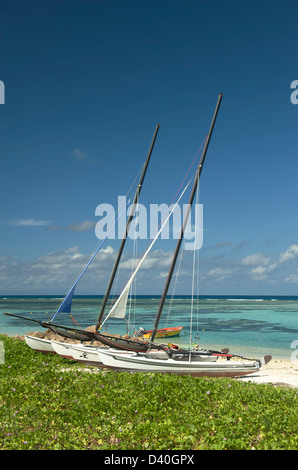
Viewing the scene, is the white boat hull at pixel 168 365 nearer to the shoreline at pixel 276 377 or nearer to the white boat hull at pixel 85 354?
the shoreline at pixel 276 377

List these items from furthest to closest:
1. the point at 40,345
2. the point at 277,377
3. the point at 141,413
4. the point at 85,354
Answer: the point at 40,345, the point at 277,377, the point at 85,354, the point at 141,413

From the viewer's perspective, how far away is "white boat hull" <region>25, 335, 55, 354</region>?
23.8 m

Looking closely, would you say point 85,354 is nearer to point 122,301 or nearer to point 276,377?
point 122,301

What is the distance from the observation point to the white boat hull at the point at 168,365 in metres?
Answer: 19.0

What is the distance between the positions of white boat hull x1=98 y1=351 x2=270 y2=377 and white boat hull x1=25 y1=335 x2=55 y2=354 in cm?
611

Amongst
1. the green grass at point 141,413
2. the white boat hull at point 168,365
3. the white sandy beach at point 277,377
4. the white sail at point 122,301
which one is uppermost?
the white sail at point 122,301

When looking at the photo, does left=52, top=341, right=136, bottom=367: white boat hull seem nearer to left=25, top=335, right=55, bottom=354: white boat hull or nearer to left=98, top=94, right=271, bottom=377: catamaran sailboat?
left=98, top=94, right=271, bottom=377: catamaran sailboat

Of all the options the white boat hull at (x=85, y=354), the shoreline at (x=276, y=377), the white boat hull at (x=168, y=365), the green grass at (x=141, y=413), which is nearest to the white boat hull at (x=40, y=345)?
the white boat hull at (x=85, y=354)

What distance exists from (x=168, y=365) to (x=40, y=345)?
9.17 metres

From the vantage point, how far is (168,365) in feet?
63.2

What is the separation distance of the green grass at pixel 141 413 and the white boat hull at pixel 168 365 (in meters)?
3.80


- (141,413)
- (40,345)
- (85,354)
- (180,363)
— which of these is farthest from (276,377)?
(40,345)

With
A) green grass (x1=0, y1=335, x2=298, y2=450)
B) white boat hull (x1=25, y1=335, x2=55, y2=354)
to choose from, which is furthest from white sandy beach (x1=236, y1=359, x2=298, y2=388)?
white boat hull (x1=25, y1=335, x2=55, y2=354)

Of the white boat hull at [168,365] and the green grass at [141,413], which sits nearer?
the green grass at [141,413]
